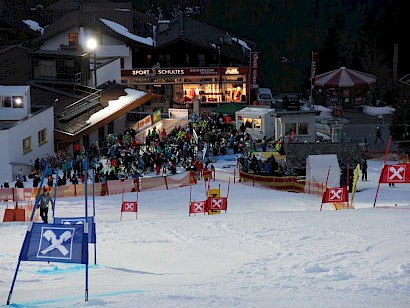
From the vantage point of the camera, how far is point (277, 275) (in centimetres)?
1463

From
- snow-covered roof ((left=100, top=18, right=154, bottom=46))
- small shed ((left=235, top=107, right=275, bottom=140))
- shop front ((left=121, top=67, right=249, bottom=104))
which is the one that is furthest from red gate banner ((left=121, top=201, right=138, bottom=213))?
snow-covered roof ((left=100, top=18, right=154, bottom=46))

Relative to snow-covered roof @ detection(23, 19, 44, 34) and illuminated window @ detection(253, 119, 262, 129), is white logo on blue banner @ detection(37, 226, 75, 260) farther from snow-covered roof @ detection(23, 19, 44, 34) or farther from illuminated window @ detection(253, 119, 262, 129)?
snow-covered roof @ detection(23, 19, 44, 34)

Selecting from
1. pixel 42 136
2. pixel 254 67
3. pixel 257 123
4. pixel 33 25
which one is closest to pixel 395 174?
pixel 257 123

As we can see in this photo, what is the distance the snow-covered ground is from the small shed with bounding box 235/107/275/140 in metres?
17.4

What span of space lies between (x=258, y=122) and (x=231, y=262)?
27.9 metres

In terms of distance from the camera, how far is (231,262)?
16.5 meters

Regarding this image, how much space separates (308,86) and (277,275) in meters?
57.2

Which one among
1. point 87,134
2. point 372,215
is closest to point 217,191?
point 372,215

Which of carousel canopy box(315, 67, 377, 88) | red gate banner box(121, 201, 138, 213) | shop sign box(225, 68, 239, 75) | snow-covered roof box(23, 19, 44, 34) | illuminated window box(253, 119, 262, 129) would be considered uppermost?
snow-covered roof box(23, 19, 44, 34)

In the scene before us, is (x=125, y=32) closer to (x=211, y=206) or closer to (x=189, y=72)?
(x=189, y=72)

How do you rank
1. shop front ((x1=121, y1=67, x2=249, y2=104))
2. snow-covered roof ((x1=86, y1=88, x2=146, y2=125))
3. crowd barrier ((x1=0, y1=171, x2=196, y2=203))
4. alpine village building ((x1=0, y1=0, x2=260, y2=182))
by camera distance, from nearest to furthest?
crowd barrier ((x1=0, y1=171, x2=196, y2=203))
alpine village building ((x1=0, y1=0, x2=260, y2=182))
snow-covered roof ((x1=86, y1=88, x2=146, y2=125))
shop front ((x1=121, y1=67, x2=249, y2=104))

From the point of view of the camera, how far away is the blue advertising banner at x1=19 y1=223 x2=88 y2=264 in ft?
40.2

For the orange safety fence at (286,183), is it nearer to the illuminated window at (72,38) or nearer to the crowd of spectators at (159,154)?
the crowd of spectators at (159,154)

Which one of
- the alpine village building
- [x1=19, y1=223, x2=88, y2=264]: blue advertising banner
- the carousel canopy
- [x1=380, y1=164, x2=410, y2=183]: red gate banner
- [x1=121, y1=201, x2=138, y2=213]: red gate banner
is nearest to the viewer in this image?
[x1=19, y1=223, x2=88, y2=264]: blue advertising banner
